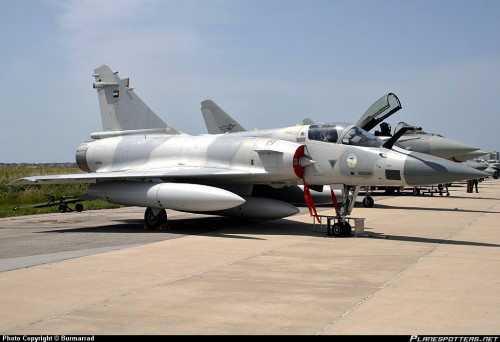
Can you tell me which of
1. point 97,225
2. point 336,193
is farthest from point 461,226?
point 97,225

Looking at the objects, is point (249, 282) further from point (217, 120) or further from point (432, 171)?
point (217, 120)

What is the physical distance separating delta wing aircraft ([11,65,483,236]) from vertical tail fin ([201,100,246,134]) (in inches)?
336

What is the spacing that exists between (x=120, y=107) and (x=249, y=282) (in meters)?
11.4

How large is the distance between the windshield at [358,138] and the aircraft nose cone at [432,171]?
0.90 metres

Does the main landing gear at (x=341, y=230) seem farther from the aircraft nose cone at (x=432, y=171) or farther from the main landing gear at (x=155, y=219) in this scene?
the main landing gear at (x=155, y=219)

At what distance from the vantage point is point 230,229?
13.7 m

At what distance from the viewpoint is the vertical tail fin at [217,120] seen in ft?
80.7

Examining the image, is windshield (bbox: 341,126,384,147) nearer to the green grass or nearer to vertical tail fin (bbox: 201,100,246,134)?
the green grass

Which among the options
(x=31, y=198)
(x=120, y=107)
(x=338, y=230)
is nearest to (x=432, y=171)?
(x=338, y=230)

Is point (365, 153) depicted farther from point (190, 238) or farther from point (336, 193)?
point (190, 238)

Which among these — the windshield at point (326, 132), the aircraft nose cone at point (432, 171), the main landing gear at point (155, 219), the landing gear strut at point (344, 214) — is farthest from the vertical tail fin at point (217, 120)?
the aircraft nose cone at point (432, 171)

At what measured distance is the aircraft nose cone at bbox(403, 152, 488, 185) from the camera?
1074 cm

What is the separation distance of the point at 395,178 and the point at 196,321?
7049 millimetres

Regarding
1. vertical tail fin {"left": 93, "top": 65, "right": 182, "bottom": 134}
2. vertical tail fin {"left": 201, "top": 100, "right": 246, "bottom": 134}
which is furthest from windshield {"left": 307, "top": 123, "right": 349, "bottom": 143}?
vertical tail fin {"left": 201, "top": 100, "right": 246, "bottom": 134}
